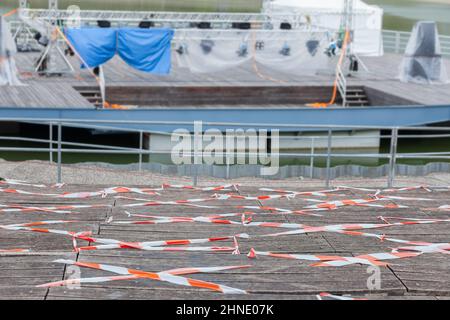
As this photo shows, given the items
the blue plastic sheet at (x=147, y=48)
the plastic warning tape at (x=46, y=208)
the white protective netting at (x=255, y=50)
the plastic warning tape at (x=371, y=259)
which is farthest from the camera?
the white protective netting at (x=255, y=50)

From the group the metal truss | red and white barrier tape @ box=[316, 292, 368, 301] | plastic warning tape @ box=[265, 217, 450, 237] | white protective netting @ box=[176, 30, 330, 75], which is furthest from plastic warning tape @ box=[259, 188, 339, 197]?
the metal truss

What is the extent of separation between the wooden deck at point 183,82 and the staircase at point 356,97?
0.65 feet

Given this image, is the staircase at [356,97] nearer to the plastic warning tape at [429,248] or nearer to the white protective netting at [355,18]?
the white protective netting at [355,18]

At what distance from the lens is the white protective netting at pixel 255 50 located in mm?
20484

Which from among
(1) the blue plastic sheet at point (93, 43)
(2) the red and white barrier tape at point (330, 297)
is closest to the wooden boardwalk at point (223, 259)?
(2) the red and white barrier tape at point (330, 297)

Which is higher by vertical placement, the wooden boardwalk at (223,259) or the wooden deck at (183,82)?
the wooden deck at (183,82)

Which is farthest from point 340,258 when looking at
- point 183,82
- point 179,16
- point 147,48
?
point 179,16

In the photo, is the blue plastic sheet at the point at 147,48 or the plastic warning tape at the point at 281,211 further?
the blue plastic sheet at the point at 147,48

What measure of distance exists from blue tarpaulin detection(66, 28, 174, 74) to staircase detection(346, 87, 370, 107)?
178 inches

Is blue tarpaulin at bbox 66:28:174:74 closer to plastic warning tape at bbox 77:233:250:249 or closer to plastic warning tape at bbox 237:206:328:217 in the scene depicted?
plastic warning tape at bbox 237:206:328:217

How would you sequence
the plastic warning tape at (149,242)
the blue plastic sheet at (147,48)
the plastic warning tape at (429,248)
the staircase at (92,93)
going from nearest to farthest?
the plastic warning tape at (149,242) → the plastic warning tape at (429,248) → the staircase at (92,93) → the blue plastic sheet at (147,48)

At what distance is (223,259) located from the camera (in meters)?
5.87

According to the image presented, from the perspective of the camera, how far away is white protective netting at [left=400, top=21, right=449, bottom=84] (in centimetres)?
2028
